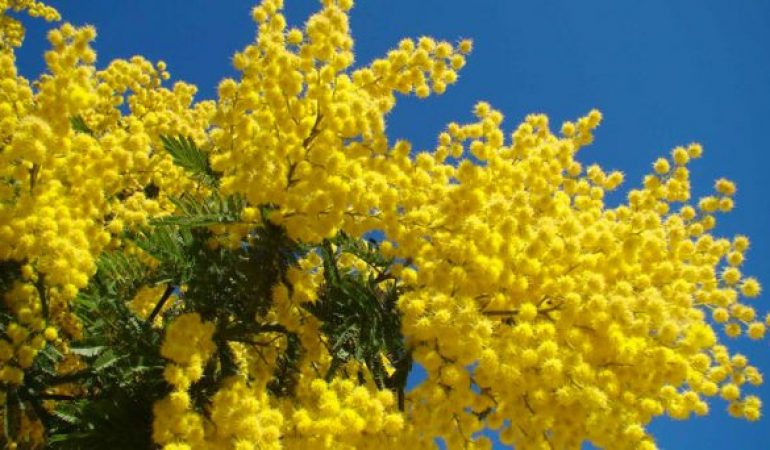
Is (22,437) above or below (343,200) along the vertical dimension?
below

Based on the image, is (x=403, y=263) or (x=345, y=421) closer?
(x=345, y=421)

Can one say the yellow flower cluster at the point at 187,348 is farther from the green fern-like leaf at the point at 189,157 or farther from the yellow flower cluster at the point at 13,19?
the yellow flower cluster at the point at 13,19

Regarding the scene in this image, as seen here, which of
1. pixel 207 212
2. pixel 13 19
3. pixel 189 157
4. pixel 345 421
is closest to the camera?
pixel 345 421

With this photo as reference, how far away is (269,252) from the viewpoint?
15.8 ft

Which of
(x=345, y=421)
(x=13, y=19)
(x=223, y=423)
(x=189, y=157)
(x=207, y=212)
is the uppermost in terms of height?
(x=13, y=19)

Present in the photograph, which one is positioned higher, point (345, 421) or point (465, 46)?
point (465, 46)

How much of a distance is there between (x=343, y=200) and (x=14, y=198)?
2040mm

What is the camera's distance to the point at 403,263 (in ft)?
16.7

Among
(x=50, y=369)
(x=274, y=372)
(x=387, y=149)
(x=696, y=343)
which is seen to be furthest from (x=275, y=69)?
(x=696, y=343)

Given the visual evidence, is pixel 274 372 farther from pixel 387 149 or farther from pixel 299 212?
pixel 387 149

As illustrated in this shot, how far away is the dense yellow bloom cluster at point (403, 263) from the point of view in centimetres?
412

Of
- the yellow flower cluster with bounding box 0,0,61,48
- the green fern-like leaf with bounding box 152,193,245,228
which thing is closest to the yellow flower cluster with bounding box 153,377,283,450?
the green fern-like leaf with bounding box 152,193,245,228

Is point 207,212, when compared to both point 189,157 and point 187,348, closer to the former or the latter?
point 189,157

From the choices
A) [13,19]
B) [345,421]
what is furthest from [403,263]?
[13,19]
